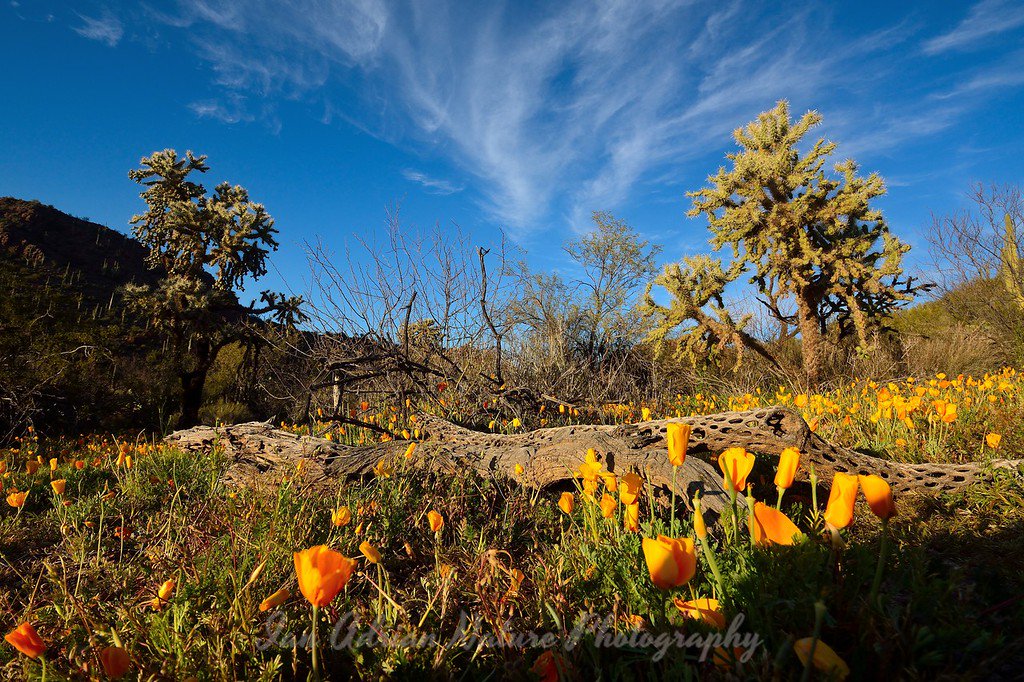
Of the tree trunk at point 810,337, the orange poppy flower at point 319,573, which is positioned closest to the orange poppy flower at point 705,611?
the orange poppy flower at point 319,573

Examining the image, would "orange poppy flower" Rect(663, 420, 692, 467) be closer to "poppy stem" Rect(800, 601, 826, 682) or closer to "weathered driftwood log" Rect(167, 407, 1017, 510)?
"poppy stem" Rect(800, 601, 826, 682)

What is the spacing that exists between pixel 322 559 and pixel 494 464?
85.4 inches

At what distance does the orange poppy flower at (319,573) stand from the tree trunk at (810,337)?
988 cm

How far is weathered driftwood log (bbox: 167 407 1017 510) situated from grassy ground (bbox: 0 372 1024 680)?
137mm

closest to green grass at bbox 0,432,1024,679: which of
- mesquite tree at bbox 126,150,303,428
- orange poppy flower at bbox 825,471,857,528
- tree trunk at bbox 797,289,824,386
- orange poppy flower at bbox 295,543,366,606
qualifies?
orange poppy flower at bbox 825,471,857,528

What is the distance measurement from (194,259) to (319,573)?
1683cm

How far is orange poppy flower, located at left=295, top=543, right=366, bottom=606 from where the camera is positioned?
947mm

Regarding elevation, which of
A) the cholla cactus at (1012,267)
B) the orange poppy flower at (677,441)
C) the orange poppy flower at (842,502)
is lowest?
the orange poppy flower at (842,502)

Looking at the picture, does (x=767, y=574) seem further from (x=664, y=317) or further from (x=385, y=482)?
(x=664, y=317)

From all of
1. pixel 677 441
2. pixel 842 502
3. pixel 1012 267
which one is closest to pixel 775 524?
pixel 842 502

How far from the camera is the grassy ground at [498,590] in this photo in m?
1.08

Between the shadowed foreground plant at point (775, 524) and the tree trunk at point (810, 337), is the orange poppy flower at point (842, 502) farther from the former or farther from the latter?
the tree trunk at point (810, 337)

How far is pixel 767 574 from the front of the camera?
1.24 meters

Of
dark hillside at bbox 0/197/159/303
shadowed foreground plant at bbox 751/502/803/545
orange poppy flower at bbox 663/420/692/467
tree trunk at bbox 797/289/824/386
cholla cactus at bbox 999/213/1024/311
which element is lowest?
shadowed foreground plant at bbox 751/502/803/545
